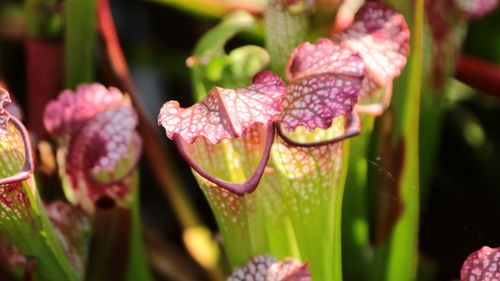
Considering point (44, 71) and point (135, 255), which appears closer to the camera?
point (135, 255)

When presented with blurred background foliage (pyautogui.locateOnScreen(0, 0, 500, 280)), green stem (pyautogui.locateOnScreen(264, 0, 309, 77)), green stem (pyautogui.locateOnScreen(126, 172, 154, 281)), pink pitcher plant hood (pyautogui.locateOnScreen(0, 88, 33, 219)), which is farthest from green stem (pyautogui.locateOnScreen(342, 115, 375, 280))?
pink pitcher plant hood (pyautogui.locateOnScreen(0, 88, 33, 219))

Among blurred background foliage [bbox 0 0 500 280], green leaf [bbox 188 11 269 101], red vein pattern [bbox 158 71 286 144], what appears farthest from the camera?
blurred background foliage [bbox 0 0 500 280]

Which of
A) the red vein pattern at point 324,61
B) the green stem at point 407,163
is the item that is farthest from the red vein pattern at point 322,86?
the green stem at point 407,163

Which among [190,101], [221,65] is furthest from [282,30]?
[190,101]

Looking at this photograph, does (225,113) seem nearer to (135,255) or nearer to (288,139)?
(288,139)

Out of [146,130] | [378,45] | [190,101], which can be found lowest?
[190,101]

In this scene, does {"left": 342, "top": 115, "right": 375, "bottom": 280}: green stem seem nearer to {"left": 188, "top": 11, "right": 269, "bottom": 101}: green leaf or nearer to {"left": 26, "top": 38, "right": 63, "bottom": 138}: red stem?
{"left": 188, "top": 11, "right": 269, "bottom": 101}: green leaf

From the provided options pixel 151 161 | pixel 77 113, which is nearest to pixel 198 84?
→ pixel 77 113

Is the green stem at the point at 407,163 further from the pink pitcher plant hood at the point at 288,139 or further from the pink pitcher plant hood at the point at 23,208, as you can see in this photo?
the pink pitcher plant hood at the point at 23,208
